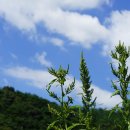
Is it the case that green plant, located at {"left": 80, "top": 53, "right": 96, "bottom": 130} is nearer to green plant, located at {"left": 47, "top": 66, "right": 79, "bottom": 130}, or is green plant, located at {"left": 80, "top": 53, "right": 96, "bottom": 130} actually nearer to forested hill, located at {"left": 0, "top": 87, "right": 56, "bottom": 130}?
green plant, located at {"left": 47, "top": 66, "right": 79, "bottom": 130}

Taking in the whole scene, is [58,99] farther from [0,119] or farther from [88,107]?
[0,119]

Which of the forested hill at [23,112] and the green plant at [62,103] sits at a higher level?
the forested hill at [23,112]

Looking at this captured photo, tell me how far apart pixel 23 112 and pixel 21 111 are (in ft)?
4.67

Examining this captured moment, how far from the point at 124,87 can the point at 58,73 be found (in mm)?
2653

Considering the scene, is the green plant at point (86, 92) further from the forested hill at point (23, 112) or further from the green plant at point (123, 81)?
the forested hill at point (23, 112)

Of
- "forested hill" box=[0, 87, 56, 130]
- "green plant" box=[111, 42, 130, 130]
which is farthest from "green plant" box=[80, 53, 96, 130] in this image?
"forested hill" box=[0, 87, 56, 130]

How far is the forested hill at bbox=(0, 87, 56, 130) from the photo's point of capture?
105 meters

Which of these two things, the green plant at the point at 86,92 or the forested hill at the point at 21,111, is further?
the forested hill at the point at 21,111

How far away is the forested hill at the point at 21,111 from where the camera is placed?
10503 centimetres

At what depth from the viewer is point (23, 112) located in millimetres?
112562

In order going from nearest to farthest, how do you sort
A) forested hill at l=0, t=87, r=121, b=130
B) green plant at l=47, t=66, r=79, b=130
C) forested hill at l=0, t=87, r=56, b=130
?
green plant at l=47, t=66, r=79, b=130 → forested hill at l=0, t=87, r=121, b=130 → forested hill at l=0, t=87, r=56, b=130

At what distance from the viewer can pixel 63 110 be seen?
1925cm

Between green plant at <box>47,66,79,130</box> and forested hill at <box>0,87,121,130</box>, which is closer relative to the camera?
green plant at <box>47,66,79,130</box>

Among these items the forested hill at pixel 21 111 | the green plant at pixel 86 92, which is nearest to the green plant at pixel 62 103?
the green plant at pixel 86 92
